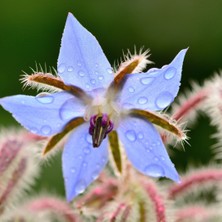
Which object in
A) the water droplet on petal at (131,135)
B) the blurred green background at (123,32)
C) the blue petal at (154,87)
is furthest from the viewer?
the blurred green background at (123,32)

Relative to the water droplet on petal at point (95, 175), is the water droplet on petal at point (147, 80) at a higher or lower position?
higher

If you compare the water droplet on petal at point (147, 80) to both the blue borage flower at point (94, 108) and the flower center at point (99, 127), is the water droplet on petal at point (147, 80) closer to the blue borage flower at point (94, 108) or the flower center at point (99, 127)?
the blue borage flower at point (94, 108)

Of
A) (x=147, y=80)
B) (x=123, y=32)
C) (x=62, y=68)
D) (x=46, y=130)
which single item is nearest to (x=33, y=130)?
(x=46, y=130)

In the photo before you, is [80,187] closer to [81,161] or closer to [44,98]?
[81,161]

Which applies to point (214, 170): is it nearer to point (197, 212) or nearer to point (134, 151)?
point (197, 212)

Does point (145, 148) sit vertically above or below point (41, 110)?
below

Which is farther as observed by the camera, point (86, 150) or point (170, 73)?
point (86, 150)

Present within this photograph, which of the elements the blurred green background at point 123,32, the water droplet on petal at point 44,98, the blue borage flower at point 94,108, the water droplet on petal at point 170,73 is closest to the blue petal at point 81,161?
the blue borage flower at point 94,108
